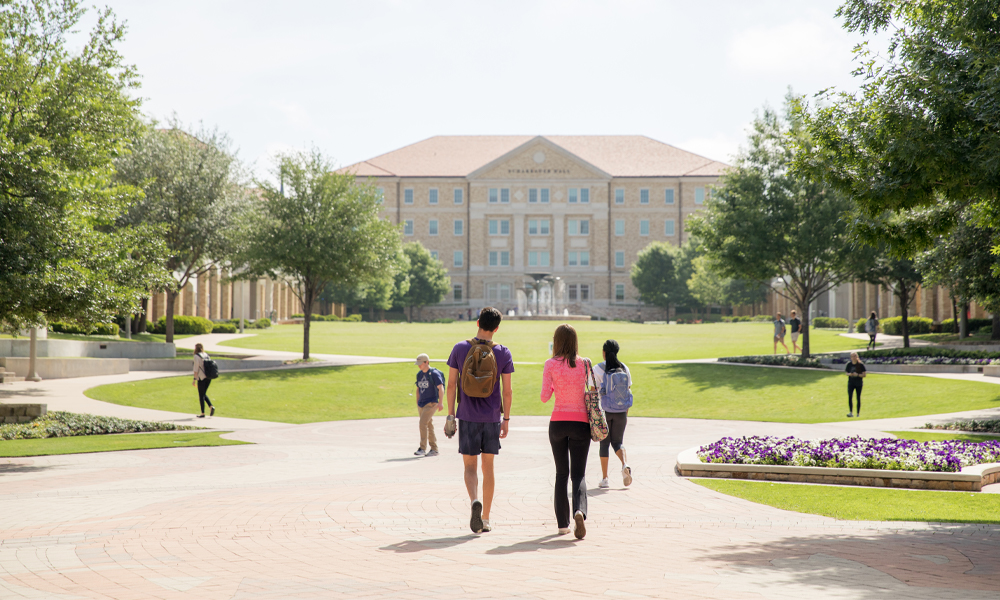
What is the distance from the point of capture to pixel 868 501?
9.32 m

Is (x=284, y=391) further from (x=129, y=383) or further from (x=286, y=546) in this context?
(x=286, y=546)

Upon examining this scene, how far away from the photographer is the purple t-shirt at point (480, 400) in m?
7.06

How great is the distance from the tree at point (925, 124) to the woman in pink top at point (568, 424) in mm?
3956

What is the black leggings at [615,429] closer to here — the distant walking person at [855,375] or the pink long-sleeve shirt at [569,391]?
the pink long-sleeve shirt at [569,391]

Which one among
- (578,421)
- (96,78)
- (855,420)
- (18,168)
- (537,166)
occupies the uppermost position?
(537,166)

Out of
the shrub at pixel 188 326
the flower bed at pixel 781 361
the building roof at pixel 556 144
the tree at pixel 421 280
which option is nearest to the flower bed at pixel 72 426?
the flower bed at pixel 781 361

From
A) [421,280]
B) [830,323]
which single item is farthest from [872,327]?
[421,280]

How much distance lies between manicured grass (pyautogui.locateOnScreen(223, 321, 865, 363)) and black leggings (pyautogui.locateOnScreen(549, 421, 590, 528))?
25.8 metres

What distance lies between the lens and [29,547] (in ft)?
21.2

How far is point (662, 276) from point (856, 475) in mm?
72054

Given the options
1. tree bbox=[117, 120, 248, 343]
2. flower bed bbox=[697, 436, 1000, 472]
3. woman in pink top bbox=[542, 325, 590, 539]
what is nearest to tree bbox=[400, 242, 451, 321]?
tree bbox=[117, 120, 248, 343]

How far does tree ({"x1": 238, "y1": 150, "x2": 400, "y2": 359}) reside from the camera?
31.9m

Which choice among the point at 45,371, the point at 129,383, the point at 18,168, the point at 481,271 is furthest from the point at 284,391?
the point at 481,271

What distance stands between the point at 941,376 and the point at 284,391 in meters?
20.3
